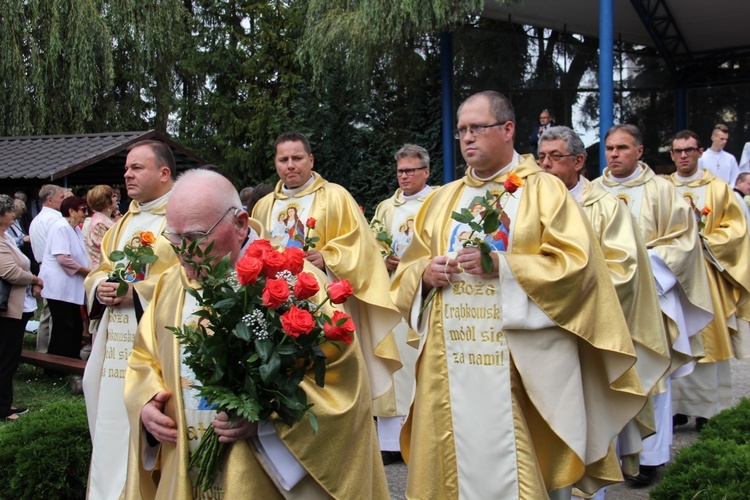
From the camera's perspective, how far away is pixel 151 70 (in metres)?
21.6

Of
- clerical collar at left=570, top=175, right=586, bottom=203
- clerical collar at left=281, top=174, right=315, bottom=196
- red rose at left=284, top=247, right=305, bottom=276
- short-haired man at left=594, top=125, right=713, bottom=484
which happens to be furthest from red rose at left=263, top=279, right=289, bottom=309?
short-haired man at left=594, top=125, right=713, bottom=484

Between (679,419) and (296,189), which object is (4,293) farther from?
(679,419)

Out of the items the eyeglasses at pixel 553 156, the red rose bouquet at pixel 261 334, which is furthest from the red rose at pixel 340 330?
the eyeglasses at pixel 553 156

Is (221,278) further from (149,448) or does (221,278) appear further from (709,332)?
(709,332)

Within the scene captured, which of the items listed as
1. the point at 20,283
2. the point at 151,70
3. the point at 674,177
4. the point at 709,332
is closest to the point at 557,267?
the point at 709,332

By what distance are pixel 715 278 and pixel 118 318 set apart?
505 centimetres

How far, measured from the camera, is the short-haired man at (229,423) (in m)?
2.82

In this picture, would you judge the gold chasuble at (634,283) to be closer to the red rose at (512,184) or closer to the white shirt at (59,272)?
the red rose at (512,184)

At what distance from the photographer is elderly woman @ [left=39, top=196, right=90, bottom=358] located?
9508 mm

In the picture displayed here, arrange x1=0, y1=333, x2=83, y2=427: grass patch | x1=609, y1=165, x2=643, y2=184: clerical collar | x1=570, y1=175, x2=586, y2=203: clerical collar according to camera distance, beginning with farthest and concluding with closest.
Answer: x1=0, y1=333, x2=83, y2=427: grass patch
x1=609, y1=165, x2=643, y2=184: clerical collar
x1=570, y1=175, x2=586, y2=203: clerical collar

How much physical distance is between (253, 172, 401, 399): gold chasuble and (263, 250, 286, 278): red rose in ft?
10.5

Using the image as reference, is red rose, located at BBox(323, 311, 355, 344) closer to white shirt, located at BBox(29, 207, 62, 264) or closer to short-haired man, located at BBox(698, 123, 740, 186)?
white shirt, located at BBox(29, 207, 62, 264)

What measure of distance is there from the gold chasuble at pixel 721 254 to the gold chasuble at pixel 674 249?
0.86 metres

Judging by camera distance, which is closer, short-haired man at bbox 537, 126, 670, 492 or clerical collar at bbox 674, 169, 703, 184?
short-haired man at bbox 537, 126, 670, 492
